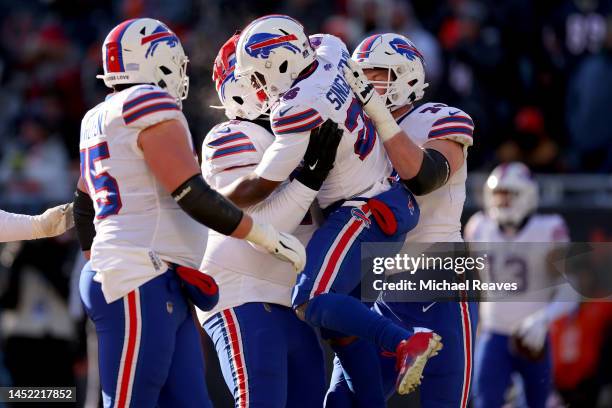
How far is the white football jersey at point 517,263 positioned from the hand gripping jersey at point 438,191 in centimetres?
269

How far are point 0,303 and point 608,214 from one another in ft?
13.6

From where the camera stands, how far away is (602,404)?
8.95 m

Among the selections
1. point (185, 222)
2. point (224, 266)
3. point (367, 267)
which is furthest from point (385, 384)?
point (185, 222)

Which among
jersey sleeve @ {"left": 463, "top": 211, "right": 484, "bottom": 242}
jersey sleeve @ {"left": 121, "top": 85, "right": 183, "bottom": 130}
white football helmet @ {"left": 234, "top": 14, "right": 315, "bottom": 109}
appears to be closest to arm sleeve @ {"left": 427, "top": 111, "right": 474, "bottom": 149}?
white football helmet @ {"left": 234, "top": 14, "right": 315, "bottom": 109}

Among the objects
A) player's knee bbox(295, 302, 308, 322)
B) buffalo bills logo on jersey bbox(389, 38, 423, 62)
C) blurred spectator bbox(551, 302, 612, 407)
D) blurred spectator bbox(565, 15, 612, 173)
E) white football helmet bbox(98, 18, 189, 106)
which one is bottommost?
blurred spectator bbox(551, 302, 612, 407)

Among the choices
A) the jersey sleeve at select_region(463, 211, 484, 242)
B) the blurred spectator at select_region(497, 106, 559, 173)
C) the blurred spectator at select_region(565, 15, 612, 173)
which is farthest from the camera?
the blurred spectator at select_region(565, 15, 612, 173)

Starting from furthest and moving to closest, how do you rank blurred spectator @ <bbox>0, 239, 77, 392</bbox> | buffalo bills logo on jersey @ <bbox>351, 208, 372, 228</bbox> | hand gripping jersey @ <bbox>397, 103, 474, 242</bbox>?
1. blurred spectator @ <bbox>0, 239, 77, 392</bbox>
2. hand gripping jersey @ <bbox>397, 103, 474, 242</bbox>
3. buffalo bills logo on jersey @ <bbox>351, 208, 372, 228</bbox>

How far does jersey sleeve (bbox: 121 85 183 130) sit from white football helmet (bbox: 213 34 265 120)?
0.67 m

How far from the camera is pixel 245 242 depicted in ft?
15.8

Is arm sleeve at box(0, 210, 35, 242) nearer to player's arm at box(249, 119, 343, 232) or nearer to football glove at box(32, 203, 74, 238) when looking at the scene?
football glove at box(32, 203, 74, 238)

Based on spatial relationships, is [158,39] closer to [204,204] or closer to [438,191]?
[204,204]

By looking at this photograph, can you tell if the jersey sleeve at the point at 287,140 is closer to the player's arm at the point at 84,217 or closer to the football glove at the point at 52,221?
the player's arm at the point at 84,217

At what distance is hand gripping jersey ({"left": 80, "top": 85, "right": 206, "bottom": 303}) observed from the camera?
4289 millimetres

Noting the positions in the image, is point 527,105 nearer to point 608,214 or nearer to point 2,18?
point 608,214
